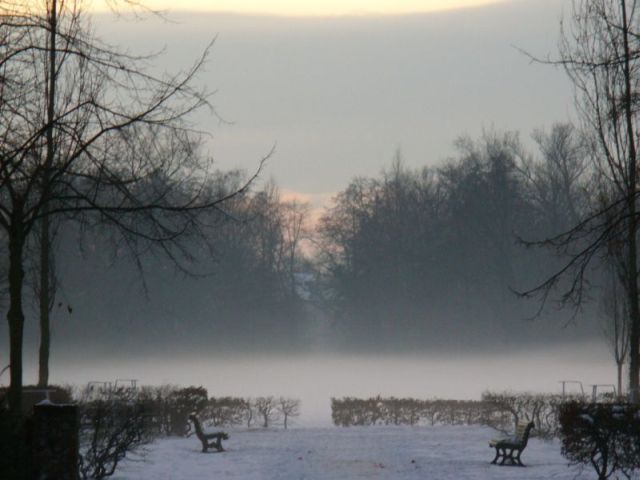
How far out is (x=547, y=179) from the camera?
241ft

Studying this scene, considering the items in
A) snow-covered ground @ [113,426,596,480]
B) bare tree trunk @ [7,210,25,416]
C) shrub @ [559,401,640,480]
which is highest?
bare tree trunk @ [7,210,25,416]

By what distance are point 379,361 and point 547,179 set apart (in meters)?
16.4

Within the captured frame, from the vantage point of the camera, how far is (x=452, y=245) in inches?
2906

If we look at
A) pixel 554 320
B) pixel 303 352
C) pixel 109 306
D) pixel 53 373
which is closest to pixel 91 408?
pixel 53 373

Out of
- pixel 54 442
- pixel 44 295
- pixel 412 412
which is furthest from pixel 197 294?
pixel 54 442

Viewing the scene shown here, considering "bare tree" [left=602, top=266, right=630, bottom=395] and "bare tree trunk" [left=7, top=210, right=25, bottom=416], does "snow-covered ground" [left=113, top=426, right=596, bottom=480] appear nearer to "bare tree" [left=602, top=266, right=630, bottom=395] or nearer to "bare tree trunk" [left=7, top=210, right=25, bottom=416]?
"bare tree trunk" [left=7, top=210, right=25, bottom=416]

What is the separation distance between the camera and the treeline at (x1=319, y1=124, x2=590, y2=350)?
70.4 metres

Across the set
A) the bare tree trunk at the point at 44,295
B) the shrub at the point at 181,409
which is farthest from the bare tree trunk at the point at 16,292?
the shrub at the point at 181,409

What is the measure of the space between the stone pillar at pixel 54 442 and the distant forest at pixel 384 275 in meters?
54.4

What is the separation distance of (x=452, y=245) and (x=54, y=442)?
64.4 meters

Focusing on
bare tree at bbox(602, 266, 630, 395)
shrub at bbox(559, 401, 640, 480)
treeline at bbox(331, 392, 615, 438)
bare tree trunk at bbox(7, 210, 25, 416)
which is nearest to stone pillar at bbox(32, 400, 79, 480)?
bare tree trunk at bbox(7, 210, 25, 416)

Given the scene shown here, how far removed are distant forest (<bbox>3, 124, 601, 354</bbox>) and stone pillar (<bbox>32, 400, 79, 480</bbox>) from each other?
179ft

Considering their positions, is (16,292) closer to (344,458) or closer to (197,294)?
(344,458)

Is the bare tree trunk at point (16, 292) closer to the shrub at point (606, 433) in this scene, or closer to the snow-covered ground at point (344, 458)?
the snow-covered ground at point (344, 458)
